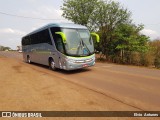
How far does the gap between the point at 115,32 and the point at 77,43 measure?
525 inches

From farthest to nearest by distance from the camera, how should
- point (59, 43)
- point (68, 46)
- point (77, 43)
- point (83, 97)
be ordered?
point (59, 43) < point (77, 43) < point (68, 46) < point (83, 97)

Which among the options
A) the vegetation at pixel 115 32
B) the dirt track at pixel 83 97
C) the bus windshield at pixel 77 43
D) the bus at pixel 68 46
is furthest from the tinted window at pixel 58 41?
the vegetation at pixel 115 32

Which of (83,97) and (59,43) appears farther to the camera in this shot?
(59,43)

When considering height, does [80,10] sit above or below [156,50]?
above

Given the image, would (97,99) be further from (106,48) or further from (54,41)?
(106,48)

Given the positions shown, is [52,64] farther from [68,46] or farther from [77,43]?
[77,43]

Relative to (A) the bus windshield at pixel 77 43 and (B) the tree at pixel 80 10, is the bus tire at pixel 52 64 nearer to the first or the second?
(A) the bus windshield at pixel 77 43

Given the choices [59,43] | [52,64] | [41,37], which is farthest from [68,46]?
[41,37]

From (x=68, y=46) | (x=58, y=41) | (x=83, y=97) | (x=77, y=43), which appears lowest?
(x=83, y=97)

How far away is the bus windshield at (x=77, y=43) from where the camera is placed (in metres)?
12.3

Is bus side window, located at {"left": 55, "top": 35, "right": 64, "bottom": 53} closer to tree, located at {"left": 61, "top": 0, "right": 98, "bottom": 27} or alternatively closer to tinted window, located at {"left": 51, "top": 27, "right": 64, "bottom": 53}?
tinted window, located at {"left": 51, "top": 27, "right": 64, "bottom": 53}

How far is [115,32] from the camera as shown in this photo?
2480cm

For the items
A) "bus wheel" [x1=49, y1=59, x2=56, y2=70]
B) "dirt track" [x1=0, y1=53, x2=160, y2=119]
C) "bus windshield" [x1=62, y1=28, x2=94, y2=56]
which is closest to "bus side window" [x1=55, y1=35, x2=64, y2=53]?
"bus windshield" [x1=62, y1=28, x2=94, y2=56]

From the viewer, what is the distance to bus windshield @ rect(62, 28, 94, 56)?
1229cm
